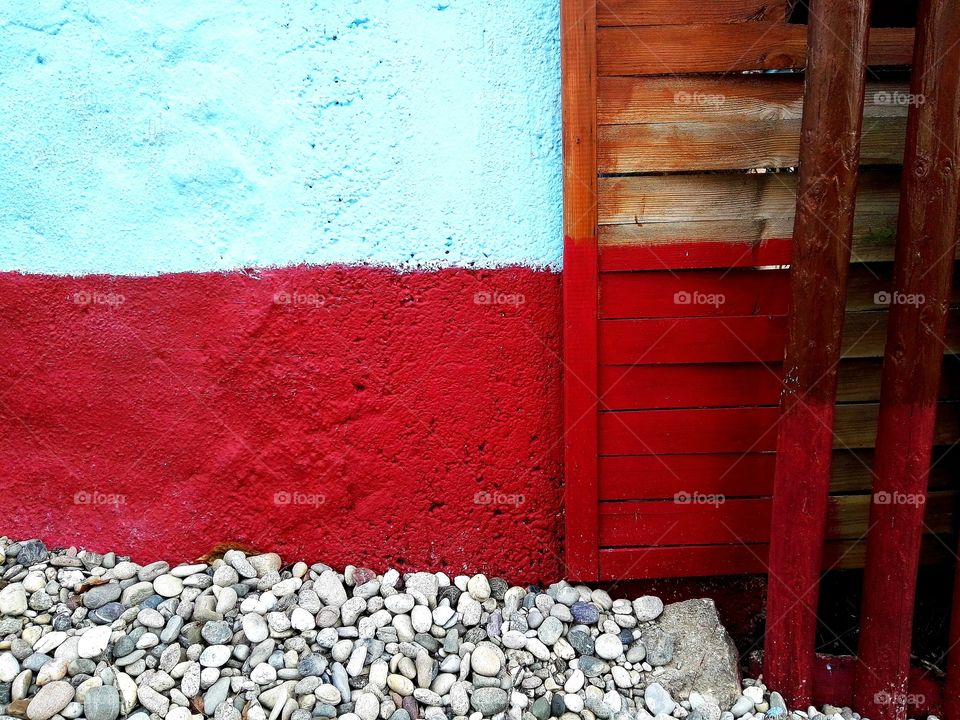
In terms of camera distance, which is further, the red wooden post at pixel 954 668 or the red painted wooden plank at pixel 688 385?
the red painted wooden plank at pixel 688 385

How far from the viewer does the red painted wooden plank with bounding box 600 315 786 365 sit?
2020 millimetres

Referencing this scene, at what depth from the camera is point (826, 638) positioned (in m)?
2.22

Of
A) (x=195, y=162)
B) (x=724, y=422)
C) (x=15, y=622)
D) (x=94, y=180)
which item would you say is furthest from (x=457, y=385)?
(x=15, y=622)

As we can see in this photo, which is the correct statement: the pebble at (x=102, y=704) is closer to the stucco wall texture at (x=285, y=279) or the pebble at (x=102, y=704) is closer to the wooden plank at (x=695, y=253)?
the stucco wall texture at (x=285, y=279)

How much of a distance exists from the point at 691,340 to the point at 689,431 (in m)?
0.27

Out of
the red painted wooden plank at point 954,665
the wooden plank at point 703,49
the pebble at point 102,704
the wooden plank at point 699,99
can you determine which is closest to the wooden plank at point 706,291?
the wooden plank at point 699,99

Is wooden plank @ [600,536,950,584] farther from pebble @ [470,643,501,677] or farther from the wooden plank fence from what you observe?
pebble @ [470,643,501,677]

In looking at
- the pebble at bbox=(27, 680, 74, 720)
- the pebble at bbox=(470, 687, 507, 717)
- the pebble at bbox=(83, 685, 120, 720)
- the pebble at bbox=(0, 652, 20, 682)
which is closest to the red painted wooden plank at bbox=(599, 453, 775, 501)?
the pebble at bbox=(470, 687, 507, 717)

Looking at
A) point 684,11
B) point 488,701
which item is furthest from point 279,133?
point 488,701

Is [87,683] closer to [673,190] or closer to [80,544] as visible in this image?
[80,544]

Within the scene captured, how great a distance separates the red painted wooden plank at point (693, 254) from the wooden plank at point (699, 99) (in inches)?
13.0

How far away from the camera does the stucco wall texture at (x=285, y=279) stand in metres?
1.97

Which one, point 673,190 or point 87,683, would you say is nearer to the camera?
point 87,683

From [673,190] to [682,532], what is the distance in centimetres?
99
